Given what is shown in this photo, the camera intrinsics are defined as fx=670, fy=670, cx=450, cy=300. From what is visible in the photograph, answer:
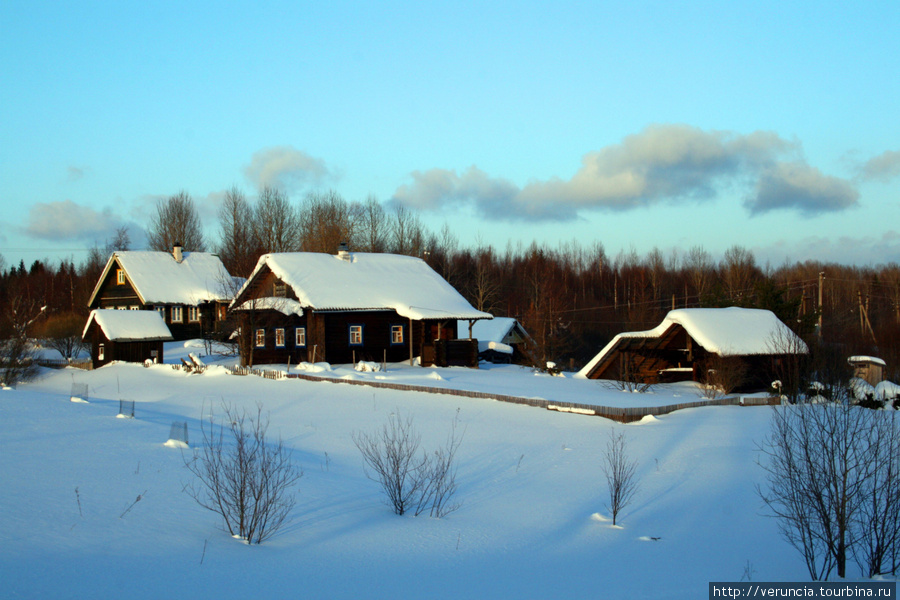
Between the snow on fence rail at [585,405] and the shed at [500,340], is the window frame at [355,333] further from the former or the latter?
the shed at [500,340]

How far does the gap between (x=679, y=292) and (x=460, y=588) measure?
7914 cm

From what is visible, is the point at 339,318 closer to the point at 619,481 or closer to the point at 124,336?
the point at 124,336

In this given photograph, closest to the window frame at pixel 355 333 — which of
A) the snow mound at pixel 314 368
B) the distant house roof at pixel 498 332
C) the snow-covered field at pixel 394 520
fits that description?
the snow mound at pixel 314 368

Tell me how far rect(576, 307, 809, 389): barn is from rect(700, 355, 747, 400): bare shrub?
157 mm

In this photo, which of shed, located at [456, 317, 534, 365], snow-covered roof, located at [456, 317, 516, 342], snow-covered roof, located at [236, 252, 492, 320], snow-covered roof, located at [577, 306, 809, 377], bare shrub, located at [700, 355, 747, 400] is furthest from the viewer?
snow-covered roof, located at [456, 317, 516, 342]

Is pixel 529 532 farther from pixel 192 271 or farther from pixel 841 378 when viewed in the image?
pixel 192 271

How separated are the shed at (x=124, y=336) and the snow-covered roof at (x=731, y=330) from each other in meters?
23.7

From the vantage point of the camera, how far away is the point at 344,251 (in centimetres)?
3859

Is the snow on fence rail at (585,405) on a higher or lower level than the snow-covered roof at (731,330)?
lower

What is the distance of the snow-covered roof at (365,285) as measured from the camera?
1299 inches

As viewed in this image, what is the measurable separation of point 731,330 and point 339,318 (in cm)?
1793

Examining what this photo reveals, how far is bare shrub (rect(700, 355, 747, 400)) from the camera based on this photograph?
80.0ft

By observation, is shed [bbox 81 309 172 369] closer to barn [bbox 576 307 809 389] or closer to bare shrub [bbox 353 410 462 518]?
barn [bbox 576 307 809 389]

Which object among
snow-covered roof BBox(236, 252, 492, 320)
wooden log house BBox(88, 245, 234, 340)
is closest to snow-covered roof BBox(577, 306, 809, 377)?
snow-covered roof BBox(236, 252, 492, 320)
